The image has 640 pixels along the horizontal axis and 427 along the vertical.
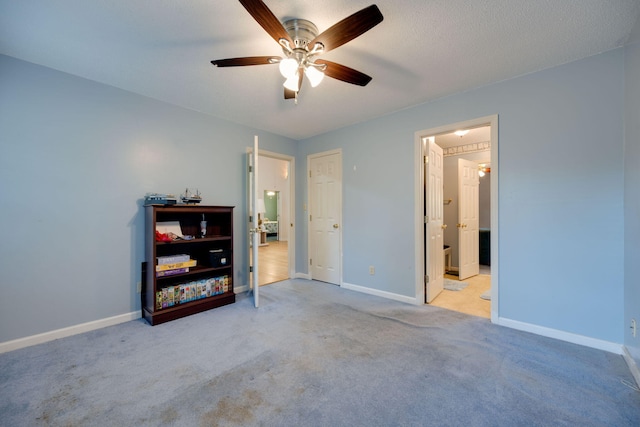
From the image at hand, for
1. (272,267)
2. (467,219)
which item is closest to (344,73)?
(467,219)

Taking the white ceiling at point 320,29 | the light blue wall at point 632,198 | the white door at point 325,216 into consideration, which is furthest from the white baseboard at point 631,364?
the white door at point 325,216

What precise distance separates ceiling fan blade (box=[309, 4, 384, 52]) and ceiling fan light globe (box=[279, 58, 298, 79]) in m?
0.17

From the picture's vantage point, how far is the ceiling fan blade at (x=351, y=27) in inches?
52.2

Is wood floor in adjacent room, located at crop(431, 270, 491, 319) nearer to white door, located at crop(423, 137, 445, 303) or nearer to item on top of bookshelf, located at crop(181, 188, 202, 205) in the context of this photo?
white door, located at crop(423, 137, 445, 303)

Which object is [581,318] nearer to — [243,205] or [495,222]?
[495,222]

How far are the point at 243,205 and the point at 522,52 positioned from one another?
136 inches

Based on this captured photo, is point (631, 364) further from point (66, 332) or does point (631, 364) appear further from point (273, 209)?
point (273, 209)

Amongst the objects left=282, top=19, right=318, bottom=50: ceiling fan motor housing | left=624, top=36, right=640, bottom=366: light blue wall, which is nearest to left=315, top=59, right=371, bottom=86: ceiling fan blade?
left=282, top=19, right=318, bottom=50: ceiling fan motor housing

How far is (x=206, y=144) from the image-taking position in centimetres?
336

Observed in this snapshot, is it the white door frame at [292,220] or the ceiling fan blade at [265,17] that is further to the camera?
the white door frame at [292,220]

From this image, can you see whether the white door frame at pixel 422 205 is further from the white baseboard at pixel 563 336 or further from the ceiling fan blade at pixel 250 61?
the ceiling fan blade at pixel 250 61

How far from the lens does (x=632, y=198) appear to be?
1836mm

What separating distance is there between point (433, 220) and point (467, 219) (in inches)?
59.8

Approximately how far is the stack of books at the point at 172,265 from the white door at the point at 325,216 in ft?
6.49
